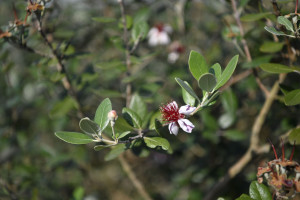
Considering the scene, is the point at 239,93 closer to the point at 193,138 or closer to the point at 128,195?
the point at 193,138

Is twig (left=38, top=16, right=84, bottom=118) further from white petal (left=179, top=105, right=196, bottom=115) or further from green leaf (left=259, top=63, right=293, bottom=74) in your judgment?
green leaf (left=259, top=63, right=293, bottom=74)

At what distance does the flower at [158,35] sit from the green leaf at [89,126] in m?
1.45

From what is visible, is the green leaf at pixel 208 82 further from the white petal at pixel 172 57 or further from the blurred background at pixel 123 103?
the white petal at pixel 172 57

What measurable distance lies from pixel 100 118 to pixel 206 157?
1.24 m

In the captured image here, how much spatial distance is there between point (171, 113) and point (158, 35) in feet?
4.55

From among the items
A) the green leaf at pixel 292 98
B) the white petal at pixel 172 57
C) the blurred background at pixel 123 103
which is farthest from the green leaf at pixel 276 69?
the white petal at pixel 172 57

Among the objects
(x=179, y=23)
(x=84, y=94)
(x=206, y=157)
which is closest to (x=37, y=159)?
(x=84, y=94)

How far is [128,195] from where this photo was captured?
286 cm

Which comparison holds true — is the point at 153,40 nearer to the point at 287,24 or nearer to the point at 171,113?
the point at 171,113

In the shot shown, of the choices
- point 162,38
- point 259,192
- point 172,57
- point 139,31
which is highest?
point 139,31

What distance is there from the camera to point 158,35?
2334 millimetres

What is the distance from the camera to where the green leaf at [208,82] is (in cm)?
84

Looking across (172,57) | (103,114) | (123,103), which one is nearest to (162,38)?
(172,57)

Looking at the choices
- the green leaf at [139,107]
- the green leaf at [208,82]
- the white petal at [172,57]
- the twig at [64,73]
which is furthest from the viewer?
the white petal at [172,57]
